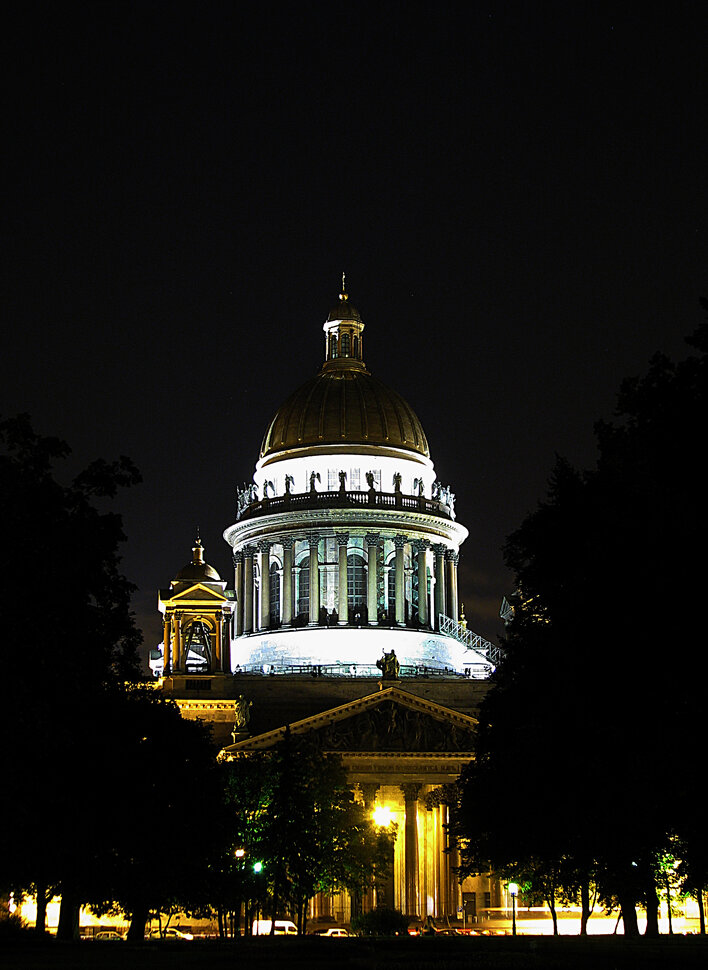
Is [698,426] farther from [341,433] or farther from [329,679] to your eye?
[341,433]

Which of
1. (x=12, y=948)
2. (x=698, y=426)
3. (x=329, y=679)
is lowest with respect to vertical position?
(x=12, y=948)

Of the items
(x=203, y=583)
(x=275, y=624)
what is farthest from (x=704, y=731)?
(x=275, y=624)

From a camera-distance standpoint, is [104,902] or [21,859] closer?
[21,859]

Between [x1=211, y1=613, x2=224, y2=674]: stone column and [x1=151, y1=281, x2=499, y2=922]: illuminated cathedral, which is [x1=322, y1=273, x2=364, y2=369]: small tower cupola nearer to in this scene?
[x1=151, y1=281, x2=499, y2=922]: illuminated cathedral

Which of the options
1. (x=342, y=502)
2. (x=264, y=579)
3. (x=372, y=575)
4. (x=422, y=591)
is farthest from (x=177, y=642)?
(x=422, y=591)

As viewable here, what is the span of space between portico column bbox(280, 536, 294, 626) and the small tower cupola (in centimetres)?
1872

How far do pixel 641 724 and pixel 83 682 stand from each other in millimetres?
13966

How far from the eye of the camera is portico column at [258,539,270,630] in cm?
13054

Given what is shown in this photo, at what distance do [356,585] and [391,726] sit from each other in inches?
822

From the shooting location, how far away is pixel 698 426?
135ft

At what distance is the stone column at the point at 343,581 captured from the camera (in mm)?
126825

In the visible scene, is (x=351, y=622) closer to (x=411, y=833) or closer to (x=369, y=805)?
(x=411, y=833)

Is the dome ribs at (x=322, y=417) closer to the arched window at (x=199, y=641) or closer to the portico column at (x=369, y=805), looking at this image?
the arched window at (x=199, y=641)

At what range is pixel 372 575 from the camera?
12838 cm
